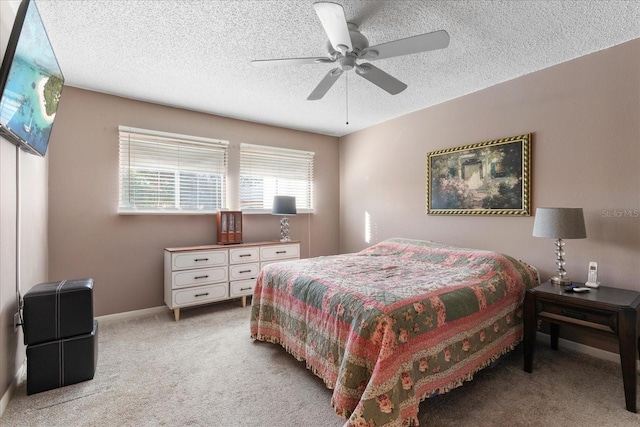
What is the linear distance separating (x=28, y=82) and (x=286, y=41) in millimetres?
1660

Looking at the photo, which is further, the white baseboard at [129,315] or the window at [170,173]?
the window at [170,173]

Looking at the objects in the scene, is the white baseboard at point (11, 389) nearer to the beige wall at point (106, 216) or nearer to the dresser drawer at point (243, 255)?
the beige wall at point (106, 216)

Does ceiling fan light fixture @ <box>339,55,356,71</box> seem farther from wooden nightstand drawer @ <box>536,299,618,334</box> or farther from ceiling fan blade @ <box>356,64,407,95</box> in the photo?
wooden nightstand drawer @ <box>536,299,618,334</box>

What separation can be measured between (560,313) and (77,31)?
413cm

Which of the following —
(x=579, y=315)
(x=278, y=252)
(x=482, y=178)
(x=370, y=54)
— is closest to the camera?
(x=370, y=54)

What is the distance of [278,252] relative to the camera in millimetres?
4105

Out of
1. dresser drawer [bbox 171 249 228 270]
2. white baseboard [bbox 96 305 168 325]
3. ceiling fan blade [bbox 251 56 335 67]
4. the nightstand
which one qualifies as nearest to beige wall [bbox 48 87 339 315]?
white baseboard [bbox 96 305 168 325]

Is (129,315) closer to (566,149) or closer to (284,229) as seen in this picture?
(284,229)

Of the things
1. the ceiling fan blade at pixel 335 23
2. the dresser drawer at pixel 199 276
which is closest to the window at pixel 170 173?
the dresser drawer at pixel 199 276

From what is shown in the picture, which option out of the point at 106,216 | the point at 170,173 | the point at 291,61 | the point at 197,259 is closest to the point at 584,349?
the point at 291,61

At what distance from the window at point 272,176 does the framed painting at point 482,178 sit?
1.98 m

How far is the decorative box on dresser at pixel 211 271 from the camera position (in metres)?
3.37

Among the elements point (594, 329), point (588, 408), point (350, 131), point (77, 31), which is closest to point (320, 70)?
point (77, 31)

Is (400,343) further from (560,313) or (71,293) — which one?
(71,293)
